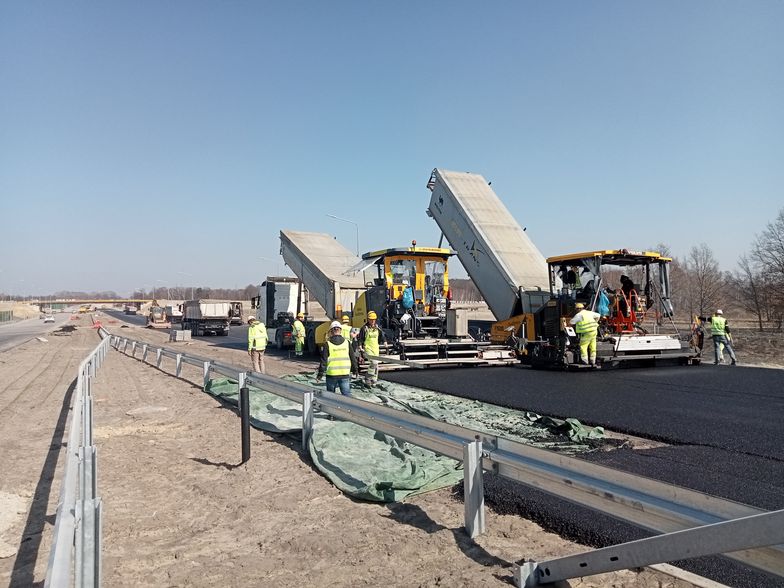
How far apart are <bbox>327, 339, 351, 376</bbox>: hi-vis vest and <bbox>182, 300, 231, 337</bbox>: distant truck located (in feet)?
88.1

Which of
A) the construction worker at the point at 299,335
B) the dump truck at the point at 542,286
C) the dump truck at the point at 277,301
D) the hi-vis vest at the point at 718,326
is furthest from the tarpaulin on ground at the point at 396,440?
the dump truck at the point at 277,301

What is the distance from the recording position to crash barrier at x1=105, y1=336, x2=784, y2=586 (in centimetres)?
197

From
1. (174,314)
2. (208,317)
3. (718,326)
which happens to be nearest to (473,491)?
(718,326)

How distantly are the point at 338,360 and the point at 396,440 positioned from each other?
2276 mm

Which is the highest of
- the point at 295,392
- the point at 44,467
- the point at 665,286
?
the point at 665,286

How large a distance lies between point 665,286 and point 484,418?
273 inches

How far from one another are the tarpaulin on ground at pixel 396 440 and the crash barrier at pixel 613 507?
0.42m

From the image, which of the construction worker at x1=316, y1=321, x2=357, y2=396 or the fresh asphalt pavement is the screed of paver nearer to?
the fresh asphalt pavement

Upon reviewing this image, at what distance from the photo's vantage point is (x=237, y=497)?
15.6 feet

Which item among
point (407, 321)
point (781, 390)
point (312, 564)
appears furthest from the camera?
point (407, 321)

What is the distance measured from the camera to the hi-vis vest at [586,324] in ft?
36.7

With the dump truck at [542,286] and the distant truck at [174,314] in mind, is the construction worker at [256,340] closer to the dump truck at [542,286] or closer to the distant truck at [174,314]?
the dump truck at [542,286]

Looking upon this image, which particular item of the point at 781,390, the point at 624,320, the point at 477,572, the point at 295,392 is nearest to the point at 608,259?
the point at 624,320

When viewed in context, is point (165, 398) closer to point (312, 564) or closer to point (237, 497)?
point (237, 497)
